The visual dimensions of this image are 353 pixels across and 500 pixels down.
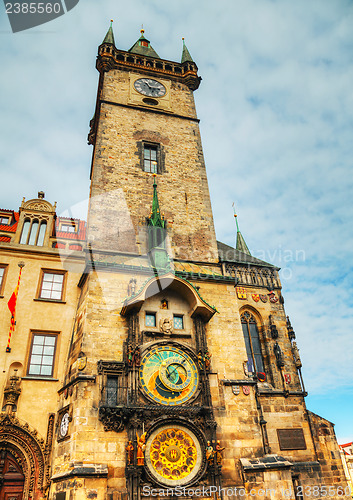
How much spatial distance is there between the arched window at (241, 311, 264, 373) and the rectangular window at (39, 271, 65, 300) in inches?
258

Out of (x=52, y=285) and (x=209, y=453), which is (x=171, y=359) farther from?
(x=52, y=285)

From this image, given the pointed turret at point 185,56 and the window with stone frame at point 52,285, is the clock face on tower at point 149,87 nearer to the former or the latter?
the pointed turret at point 185,56

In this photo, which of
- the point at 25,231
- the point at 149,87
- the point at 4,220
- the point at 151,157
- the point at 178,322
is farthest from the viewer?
the point at 149,87

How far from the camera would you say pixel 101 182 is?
52.8ft

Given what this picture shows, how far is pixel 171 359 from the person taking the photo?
11477 mm

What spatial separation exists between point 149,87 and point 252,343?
1361 centimetres

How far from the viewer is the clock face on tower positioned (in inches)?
797

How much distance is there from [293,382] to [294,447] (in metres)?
2.05

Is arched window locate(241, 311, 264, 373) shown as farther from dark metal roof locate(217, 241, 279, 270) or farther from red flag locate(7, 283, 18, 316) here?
red flag locate(7, 283, 18, 316)

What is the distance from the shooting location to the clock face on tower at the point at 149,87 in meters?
20.2

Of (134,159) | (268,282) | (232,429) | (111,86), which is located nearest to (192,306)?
(232,429)

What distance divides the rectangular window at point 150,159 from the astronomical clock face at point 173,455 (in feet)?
35.0

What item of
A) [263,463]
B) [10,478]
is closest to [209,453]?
[263,463]

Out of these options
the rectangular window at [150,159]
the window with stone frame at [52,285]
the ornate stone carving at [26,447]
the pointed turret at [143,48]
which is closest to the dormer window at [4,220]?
the window with stone frame at [52,285]
